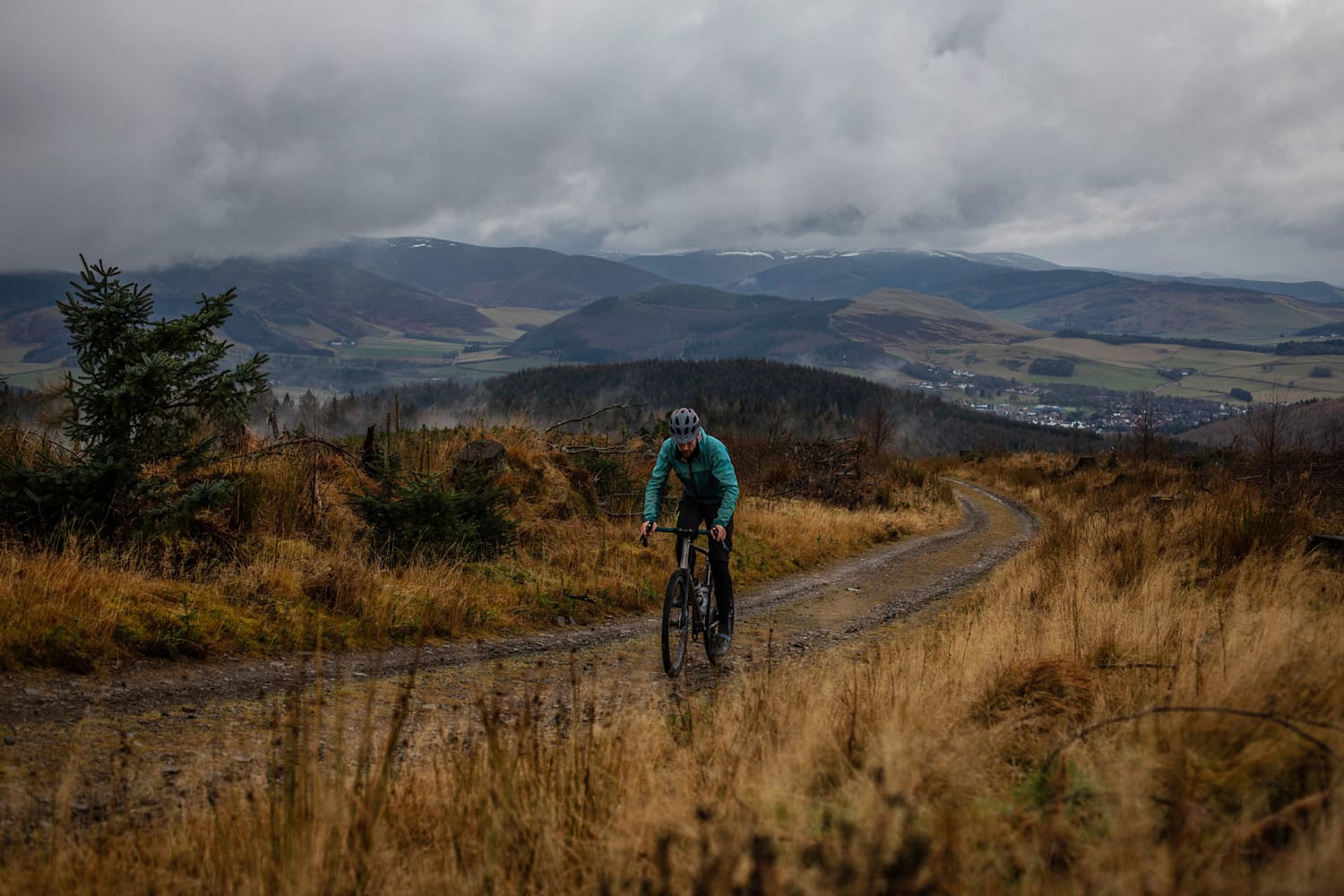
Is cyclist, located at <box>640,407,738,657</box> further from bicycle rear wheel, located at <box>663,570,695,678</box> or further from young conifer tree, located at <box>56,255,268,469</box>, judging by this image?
young conifer tree, located at <box>56,255,268,469</box>

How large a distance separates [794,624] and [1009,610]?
2.82 meters

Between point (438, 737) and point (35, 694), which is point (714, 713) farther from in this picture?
point (35, 694)

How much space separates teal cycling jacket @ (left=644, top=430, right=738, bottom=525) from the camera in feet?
24.9

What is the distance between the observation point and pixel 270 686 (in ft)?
20.1

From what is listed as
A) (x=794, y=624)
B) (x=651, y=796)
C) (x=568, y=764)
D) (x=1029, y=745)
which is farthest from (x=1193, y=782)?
(x=794, y=624)

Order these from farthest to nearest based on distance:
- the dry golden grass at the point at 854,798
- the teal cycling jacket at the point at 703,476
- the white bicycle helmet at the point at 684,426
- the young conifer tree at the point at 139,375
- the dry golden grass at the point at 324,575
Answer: the young conifer tree at the point at 139,375, the teal cycling jacket at the point at 703,476, the white bicycle helmet at the point at 684,426, the dry golden grass at the point at 324,575, the dry golden grass at the point at 854,798

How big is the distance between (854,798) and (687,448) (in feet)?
15.6

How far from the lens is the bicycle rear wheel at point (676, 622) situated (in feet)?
23.4

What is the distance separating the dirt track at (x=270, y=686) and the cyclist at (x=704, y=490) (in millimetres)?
842

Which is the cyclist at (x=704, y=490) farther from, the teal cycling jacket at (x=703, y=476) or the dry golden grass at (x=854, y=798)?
the dry golden grass at (x=854, y=798)

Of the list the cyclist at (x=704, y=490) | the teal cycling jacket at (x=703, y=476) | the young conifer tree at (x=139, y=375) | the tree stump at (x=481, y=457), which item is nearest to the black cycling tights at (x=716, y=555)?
the cyclist at (x=704, y=490)

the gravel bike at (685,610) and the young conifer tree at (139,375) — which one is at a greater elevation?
the young conifer tree at (139,375)

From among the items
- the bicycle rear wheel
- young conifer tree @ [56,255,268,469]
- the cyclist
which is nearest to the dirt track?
the bicycle rear wheel

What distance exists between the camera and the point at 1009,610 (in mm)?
8375
